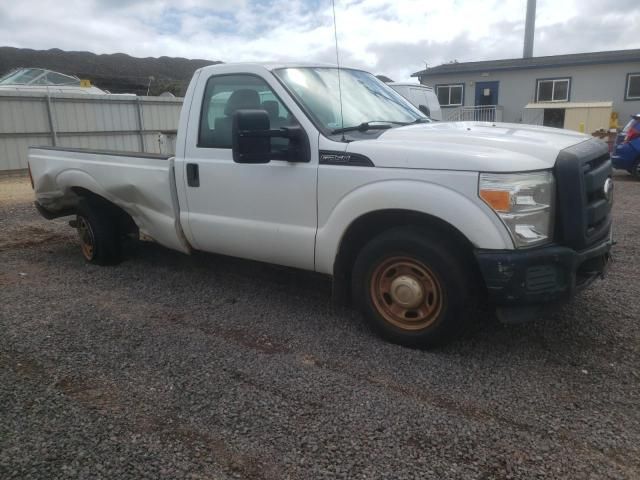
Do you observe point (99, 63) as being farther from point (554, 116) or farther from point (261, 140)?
point (261, 140)

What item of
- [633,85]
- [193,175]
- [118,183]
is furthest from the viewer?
[633,85]

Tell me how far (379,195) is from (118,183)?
9.27 ft

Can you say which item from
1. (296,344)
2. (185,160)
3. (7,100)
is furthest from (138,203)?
(7,100)

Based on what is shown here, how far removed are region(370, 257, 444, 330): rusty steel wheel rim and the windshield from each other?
110cm

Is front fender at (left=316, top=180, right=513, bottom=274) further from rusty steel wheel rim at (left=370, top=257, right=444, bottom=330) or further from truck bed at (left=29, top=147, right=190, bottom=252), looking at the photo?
truck bed at (left=29, top=147, right=190, bottom=252)

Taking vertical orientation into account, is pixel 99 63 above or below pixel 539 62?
above

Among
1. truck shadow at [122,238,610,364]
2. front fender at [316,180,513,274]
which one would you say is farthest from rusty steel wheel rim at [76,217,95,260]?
front fender at [316,180,513,274]

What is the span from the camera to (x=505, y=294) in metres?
3.22

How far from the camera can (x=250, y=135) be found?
3.69 metres

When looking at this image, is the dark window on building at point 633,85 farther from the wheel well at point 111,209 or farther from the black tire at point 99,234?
the black tire at point 99,234

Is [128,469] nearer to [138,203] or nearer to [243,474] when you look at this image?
[243,474]

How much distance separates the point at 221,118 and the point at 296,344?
1908mm

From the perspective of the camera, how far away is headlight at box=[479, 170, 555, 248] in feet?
10.3

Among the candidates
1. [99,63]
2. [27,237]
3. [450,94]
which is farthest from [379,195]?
[99,63]
